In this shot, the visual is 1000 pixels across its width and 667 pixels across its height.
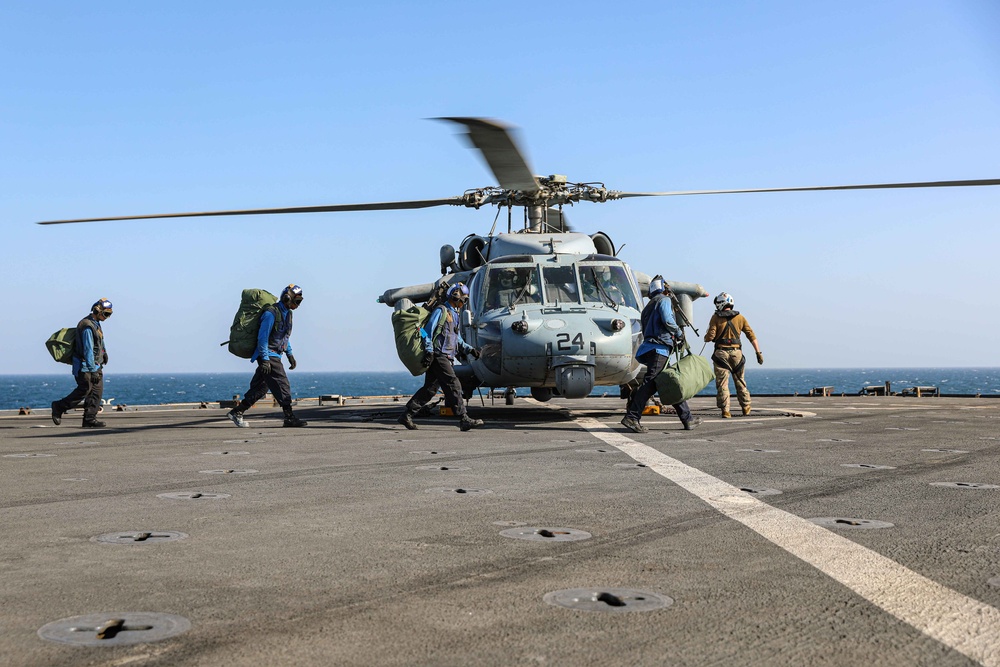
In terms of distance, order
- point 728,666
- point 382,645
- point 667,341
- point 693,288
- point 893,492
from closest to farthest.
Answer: point 728,666 < point 382,645 < point 893,492 < point 667,341 < point 693,288

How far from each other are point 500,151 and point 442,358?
13.3 ft

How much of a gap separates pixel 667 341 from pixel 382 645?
10.2 metres

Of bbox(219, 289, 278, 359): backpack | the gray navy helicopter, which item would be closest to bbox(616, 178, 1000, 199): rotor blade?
the gray navy helicopter

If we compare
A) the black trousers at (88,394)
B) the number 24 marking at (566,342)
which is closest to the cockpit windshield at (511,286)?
the number 24 marking at (566,342)

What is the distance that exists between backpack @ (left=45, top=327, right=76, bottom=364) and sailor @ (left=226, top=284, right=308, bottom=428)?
3.01 meters

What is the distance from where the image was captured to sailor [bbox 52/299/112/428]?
48.1 ft

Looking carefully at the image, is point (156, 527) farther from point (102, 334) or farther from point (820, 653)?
point (102, 334)

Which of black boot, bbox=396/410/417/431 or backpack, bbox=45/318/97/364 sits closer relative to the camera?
black boot, bbox=396/410/417/431

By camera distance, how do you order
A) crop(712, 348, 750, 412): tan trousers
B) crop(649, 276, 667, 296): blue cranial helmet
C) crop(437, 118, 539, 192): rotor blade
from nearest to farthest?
crop(437, 118, 539, 192): rotor blade, crop(649, 276, 667, 296): blue cranial helmet, crop(712, 348, 750, 412): tan trousers

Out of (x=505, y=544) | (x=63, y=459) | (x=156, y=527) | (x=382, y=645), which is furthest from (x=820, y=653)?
(x=63, y=459)

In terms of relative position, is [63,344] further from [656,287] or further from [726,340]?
[726,340]

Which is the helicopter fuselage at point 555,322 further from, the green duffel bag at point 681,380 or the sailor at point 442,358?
the green duffel bag at point 681,380

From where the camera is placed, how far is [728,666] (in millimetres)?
2818

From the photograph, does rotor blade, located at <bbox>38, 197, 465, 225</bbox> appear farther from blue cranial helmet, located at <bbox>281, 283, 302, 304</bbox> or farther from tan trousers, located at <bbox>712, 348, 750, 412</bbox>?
tan trousers, located at <bbox>712, 348, 750, 412</bbox>
